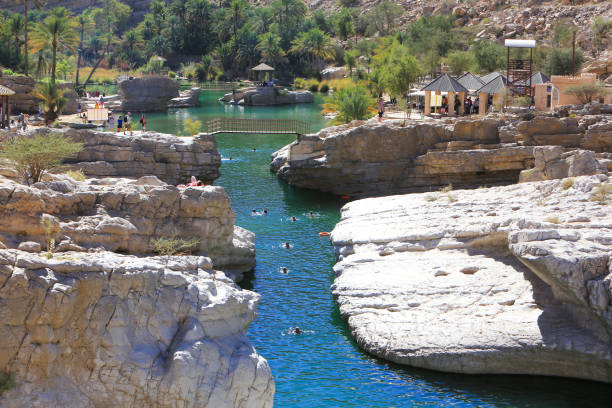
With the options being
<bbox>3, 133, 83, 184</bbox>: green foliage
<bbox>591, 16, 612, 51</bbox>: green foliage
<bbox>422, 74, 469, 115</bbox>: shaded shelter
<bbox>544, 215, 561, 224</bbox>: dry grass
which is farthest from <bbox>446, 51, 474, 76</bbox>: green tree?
<bbox>3, 133, 83, 184</bbox>: green foliage

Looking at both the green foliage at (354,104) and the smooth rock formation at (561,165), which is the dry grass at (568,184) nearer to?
the smooth rock formation at (561,165)

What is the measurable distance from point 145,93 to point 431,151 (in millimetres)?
42853

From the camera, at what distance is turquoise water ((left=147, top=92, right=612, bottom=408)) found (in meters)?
18.9

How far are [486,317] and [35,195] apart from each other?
12.6 m

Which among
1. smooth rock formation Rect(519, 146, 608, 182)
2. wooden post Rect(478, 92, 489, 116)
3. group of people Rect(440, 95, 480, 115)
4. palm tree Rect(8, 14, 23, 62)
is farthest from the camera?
palm tree Rect(8, 14, 23, 62)

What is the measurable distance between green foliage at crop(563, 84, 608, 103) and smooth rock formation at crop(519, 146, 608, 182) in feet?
36.2

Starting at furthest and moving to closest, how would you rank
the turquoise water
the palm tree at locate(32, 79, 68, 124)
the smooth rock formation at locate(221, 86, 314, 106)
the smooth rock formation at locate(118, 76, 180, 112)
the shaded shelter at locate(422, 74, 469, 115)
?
1. the smooth rock formation at locate(221, 86, 314, 106)
2. the smooth rock formation at locate(118, 76, 180, 112)
3. the palm tree at locate(32, 79, 68, 124)
4. the shaded shelter at locate(422, 74, 469, 115)
5. the turquoise water

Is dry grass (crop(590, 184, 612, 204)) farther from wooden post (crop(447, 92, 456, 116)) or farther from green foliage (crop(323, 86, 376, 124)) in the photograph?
green foliage (crop(323, 86, 376, 124))

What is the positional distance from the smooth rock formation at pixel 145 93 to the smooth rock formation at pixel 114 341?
60669mm

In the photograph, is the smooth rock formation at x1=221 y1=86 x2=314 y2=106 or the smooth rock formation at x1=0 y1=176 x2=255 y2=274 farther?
the smooth rock formation at x1=221 y1=86 x2=314 y2=106

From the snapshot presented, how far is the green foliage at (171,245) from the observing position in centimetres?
2175

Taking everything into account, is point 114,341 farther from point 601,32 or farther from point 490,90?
point 601,32

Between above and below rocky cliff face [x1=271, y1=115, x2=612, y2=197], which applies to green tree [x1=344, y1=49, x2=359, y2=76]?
above

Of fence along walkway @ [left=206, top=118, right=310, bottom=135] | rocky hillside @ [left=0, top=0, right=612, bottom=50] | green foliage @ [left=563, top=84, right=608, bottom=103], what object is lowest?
fence along walkway @ [left=206, top=118, right=310, bottom=135]
